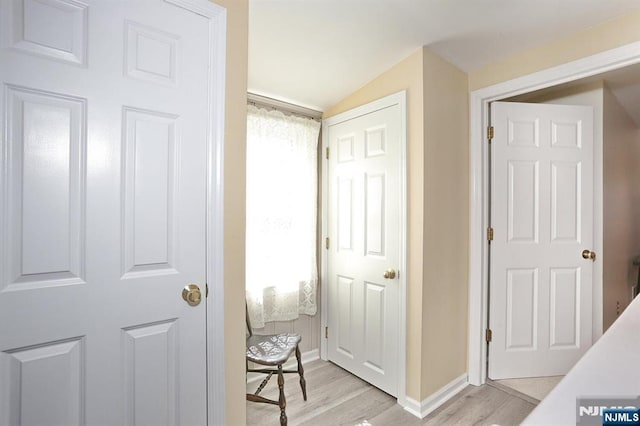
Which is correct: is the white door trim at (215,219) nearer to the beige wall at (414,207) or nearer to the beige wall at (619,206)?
the beige wall at (414,207)

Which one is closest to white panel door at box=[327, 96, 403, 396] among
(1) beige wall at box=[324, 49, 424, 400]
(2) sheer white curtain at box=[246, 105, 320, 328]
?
(1) beige wall at box=[324, 49, 424, 400]

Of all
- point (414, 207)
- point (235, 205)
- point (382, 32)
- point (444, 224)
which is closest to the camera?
point (235, 205)

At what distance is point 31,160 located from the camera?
967 millimetres

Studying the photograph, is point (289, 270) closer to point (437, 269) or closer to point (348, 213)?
point (348, 213)

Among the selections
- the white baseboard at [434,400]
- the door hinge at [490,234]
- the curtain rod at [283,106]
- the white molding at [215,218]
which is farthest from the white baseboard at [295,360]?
the curtain rod at [283,106]

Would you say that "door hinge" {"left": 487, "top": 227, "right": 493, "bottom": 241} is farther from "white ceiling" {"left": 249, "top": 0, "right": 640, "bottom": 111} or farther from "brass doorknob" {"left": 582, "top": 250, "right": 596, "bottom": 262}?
"white ceiling" {"left": 249, "top": 0, "right": 640, "bottom": 111}

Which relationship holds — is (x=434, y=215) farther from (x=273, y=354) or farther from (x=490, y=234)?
(x=273, y=354)

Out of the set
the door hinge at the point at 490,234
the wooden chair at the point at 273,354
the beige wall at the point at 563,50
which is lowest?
the wooden chair at the point at 273,354

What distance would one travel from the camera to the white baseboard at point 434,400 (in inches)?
78.7

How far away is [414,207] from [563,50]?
1.33 meters

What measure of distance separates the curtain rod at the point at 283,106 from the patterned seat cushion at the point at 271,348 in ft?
5.60

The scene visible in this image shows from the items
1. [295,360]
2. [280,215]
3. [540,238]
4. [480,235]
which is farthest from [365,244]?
[540,238]

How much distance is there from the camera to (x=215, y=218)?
1.31 m

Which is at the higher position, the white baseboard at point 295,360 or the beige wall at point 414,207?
the beige wall at point 414,207
